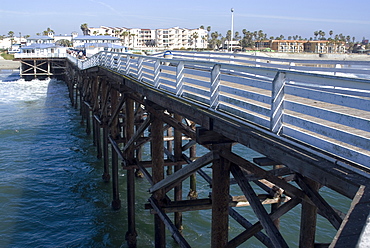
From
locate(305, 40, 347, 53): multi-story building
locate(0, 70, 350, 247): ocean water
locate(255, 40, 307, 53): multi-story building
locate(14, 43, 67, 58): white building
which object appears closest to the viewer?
locate(0, 70, 350, 247): ocean water

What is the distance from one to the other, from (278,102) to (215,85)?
1.43m

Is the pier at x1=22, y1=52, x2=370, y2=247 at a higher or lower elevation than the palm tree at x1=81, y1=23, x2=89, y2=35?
lower

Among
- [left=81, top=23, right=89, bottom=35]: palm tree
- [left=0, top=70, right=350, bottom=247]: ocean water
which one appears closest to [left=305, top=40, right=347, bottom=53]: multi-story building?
[left=0, top=70, right=350, bottom=247]: ocean water

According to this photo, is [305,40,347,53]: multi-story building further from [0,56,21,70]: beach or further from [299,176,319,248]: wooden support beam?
[0,56,21,70]: beach

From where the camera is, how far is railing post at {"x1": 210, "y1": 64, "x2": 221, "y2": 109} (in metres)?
5.15

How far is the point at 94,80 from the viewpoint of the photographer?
18719 millimetres

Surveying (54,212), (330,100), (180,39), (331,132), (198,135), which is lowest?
(54,212)

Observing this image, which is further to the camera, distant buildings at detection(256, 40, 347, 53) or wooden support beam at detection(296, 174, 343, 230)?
distant buildings at detection(256, 40, 347, 53)

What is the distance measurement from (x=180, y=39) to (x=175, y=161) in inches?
4906

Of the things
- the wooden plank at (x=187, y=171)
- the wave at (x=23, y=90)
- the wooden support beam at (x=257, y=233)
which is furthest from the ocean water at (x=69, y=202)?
the wave at (x=23, y=90)

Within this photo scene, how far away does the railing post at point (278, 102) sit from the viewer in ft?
12.9

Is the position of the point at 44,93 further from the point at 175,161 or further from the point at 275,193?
the point at 275,193

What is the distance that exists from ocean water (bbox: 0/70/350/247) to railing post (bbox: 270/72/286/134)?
6.45 metres

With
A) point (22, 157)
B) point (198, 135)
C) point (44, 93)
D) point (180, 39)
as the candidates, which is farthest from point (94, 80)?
point (180, 39)
